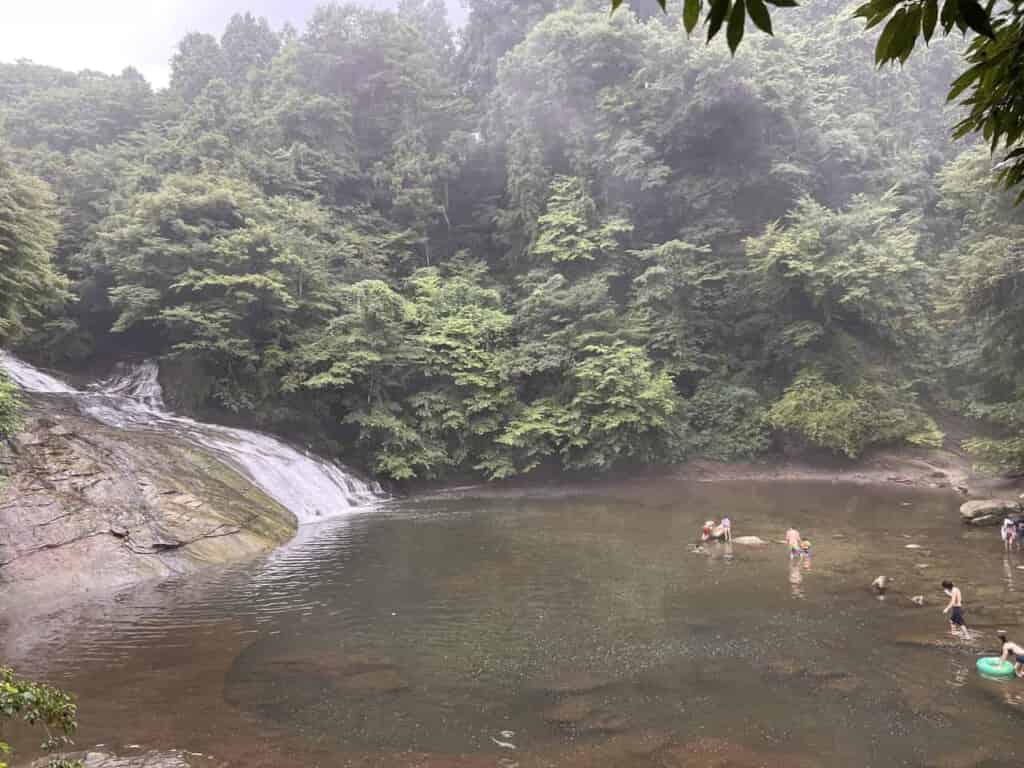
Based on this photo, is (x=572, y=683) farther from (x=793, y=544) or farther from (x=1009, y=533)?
(x=1009, y=533)

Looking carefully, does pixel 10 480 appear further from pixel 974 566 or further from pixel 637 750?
pixel 974 566

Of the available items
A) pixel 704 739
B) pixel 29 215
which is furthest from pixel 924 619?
pixel 29 215

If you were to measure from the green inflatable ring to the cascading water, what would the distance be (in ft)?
52.2

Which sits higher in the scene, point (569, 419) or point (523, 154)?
point (523, 154)

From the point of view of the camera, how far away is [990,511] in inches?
658

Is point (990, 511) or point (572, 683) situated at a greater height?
point (990, 511)

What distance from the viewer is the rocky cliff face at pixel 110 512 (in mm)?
12977

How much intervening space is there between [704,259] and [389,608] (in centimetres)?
2320

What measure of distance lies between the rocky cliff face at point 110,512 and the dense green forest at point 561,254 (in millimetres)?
4204

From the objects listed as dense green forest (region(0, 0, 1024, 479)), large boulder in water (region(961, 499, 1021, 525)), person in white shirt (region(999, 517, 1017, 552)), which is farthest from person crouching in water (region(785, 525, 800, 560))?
dense green forest (region(0, 0, 1024, 479))

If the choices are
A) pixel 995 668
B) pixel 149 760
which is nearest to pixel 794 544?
pixel 995 668

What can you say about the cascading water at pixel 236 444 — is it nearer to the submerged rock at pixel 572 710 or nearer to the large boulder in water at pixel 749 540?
the large boulder in water at pixel 749 540

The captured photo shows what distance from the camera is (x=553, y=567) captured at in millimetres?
14086

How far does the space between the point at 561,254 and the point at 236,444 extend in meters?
15.2
